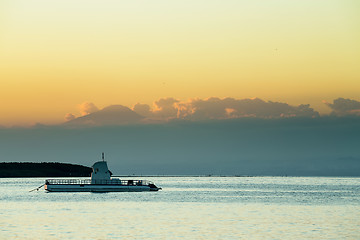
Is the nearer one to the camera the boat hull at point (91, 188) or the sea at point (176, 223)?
the sea at point (176, 223)

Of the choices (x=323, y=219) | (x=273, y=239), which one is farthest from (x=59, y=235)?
(x=323, y=219)

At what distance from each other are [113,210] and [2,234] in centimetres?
3605

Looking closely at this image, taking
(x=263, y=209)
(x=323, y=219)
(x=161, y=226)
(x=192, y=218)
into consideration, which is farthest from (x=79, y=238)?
(x=263, y=209)

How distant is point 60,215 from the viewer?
90.9 m

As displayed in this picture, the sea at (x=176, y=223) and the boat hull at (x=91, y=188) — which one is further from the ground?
the boat hull at (x=91, y=188)

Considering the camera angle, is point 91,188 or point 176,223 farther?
point 91,188

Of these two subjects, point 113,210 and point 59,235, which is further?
point 113,210

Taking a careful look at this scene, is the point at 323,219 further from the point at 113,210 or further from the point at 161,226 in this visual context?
the point at 113,210

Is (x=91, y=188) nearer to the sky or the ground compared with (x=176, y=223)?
nearer to the sky

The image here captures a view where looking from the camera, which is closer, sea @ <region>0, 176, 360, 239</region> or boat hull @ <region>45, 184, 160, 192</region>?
sea @ <region>0, 176, 360, 239</region>

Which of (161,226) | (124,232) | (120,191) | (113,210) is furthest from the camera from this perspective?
(120,191)

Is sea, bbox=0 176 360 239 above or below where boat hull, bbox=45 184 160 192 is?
below

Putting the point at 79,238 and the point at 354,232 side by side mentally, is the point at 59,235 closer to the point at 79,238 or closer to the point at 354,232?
the point at 79,238

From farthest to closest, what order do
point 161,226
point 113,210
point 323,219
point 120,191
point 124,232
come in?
point 120,191
point 113,210
point 323,219
point 161,226
point 124,232
